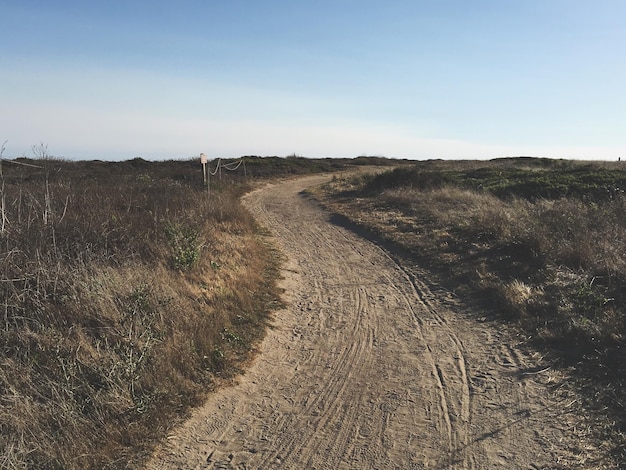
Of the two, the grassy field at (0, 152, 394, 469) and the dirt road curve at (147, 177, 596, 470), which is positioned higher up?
the grassy field at (0, 152, 394, 469)

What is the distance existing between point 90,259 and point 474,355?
16.0 feet

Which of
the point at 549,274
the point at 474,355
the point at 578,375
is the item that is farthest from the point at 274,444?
the point at 549,274

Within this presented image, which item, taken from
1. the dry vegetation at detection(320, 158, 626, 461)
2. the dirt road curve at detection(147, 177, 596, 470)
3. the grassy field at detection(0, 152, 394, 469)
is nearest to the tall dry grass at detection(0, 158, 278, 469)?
the grassy field at detection(0, 152, 394, 469)

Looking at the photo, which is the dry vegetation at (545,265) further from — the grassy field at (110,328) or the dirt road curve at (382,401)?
the grassy field at (110,328)

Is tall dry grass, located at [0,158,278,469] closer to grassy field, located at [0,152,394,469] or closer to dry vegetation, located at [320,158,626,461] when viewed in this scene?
grassy field, located at [0,152,394,469]

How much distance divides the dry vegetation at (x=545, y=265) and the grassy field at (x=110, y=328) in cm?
348

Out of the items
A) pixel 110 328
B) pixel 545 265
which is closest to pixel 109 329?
pixel 110 328

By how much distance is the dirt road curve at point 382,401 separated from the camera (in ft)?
11.8

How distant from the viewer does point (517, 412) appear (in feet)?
13.6

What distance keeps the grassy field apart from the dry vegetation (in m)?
3.48

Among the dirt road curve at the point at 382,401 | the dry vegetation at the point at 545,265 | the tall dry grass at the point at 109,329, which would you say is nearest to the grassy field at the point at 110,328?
the tall dry grass at the point at 109,329

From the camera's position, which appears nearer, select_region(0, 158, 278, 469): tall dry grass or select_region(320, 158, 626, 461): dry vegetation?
select_region(0, 158, 278, 469): tall dry grass

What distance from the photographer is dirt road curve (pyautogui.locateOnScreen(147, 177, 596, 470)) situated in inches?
142

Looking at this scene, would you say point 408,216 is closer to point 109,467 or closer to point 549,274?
point 549,274
